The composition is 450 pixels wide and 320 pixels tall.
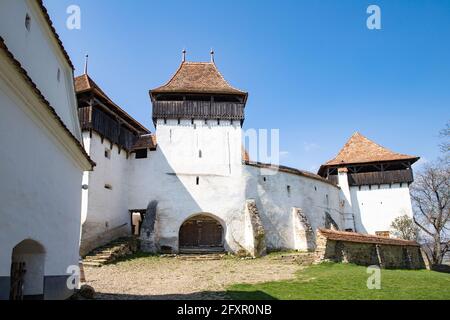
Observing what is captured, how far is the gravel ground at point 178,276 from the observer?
33.9 ft

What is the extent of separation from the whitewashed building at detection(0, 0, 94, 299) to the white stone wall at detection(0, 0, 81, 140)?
0.05ft

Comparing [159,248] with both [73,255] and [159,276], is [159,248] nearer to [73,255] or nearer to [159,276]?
[159,276]

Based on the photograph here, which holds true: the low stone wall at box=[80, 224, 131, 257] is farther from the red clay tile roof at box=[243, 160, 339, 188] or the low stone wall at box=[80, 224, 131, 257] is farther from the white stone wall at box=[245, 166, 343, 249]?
the red clay tile roof at box=[243, 160, 339, 188]

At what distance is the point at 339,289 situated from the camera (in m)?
10.4

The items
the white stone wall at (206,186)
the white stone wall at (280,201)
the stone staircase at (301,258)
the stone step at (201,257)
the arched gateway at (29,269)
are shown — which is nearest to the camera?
the arched gateway at (29,269)

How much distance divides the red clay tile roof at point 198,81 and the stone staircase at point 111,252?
9.18 metres

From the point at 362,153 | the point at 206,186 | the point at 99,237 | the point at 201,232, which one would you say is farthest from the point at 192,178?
the point at 362,153

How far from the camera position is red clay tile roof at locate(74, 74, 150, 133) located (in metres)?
19.1

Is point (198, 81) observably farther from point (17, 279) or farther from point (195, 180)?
point (17, 279)

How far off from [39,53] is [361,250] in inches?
638

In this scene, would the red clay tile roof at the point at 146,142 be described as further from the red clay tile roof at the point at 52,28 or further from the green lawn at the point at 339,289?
the red clay tile roof at the point at 52,28

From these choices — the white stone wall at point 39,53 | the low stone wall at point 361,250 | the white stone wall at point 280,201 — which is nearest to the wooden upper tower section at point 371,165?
the white stone wall at point 280,201

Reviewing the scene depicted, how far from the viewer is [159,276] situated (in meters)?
13.7
